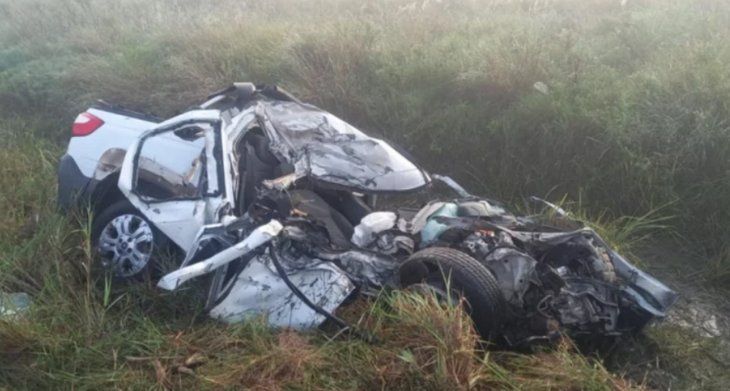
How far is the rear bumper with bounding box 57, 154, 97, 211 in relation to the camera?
18.2 ft

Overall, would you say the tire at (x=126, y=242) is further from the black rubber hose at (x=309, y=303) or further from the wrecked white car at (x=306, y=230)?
the black rubber hose at (x=309, y=303)

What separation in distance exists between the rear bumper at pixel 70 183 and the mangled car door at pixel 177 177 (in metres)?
0.51

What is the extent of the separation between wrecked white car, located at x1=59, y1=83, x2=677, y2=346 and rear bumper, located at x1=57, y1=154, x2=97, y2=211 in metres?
0.01

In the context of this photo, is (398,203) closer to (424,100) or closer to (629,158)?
(424,100)

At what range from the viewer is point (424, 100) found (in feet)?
23.3

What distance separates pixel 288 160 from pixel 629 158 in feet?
9.67

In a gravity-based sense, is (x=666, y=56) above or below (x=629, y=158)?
above

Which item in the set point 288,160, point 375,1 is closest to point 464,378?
point 288,160

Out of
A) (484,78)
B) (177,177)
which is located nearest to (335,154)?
(177,177)

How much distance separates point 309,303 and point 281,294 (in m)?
0.21

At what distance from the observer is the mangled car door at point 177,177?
4.84m

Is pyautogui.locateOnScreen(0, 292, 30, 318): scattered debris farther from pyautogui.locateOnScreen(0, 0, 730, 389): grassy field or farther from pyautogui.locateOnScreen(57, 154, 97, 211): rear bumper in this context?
pyautogui.locateOnScreen(57, 154, 97, 211): rear bumper

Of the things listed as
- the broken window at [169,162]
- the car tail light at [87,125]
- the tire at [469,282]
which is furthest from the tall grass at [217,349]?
the car tail light at [87,125]

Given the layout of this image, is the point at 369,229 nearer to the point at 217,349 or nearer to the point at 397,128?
the point at 217,349
